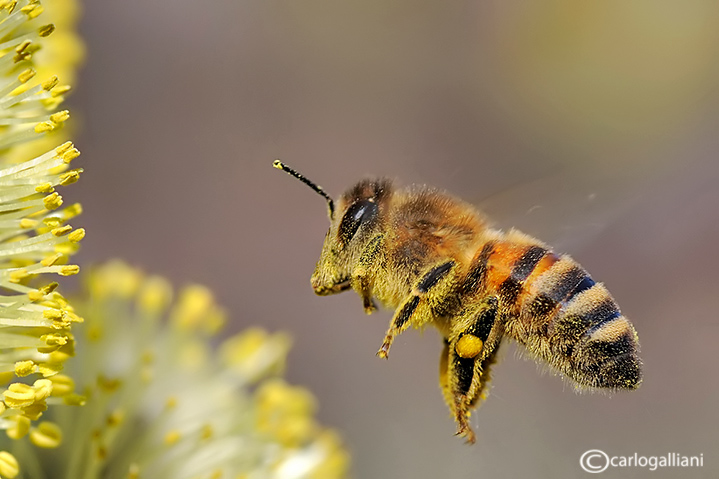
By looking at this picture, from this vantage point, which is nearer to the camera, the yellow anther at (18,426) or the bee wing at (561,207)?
the yellow anther at (18,426)

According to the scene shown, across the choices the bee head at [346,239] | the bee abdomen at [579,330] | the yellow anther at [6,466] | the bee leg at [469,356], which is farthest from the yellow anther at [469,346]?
the yellow anther at [6,466]

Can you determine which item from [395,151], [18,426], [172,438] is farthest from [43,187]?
[395,151]

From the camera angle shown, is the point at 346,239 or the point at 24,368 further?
the point at 346,239

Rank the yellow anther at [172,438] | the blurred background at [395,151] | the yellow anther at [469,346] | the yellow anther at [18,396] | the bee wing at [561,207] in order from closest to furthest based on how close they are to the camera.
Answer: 1. the yellow anther at [18,396]
2. the yellow anther at [469,346]
3. the bee wing at [561,207]
4. the yellow anther at [172,438]
5. the blurred background at [395,151]

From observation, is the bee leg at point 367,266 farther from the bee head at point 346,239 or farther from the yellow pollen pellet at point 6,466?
the yellow pollen pellet at point 6,466

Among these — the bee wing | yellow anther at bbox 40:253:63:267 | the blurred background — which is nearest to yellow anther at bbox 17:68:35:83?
yellow anther at bbox 40:253:63:267

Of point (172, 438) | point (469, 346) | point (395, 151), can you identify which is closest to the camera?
point (469, 346)

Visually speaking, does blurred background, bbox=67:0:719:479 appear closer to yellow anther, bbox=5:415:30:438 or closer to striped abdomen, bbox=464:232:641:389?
striped abdomen, bbox=464:232:641:389

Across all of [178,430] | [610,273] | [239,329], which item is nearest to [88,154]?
[239,329]

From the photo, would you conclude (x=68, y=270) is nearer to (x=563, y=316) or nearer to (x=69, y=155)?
(x=69, y=155)
